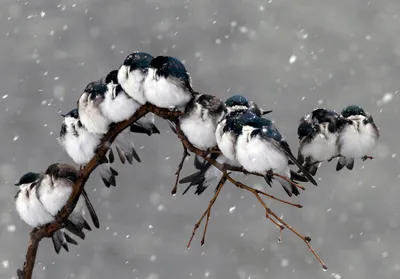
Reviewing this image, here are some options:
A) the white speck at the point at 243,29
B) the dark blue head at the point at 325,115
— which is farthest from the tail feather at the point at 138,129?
the white speck at the point at 243,29

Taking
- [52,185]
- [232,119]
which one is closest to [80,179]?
[52,185]

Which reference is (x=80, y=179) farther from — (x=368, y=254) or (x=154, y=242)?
(x=368, y=254)

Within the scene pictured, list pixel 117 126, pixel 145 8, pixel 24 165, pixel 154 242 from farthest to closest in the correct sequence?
pixel 145 8 < pixel 154 242 < pixel 24 165 < pixel 117 126

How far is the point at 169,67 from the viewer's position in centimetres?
232

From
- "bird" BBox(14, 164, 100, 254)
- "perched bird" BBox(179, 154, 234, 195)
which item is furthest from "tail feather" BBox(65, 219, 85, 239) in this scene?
"perched bird" BBox(179, 154, 234, 195)

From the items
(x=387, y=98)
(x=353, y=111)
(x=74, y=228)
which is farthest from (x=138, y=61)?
(x=387, y=98)

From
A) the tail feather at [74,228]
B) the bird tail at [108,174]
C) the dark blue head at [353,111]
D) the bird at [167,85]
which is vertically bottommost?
the tail feather at [74,228]

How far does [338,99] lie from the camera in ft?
38.9

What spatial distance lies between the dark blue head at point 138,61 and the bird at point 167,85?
0.06 ft

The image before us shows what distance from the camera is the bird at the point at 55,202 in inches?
92.6

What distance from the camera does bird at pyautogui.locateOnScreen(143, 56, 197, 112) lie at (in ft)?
7.11

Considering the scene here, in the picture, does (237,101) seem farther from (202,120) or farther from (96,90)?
(96,90)

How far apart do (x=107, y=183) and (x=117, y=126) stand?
0.30m

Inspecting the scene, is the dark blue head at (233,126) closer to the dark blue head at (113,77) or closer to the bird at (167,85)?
the bird at (167,85)
